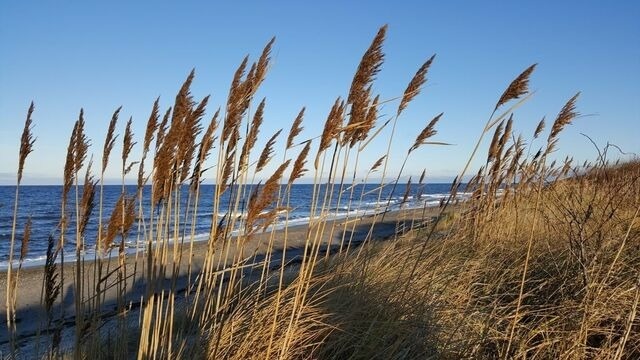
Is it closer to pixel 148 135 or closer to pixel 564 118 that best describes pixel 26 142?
pixel 148 135

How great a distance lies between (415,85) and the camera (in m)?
2.58

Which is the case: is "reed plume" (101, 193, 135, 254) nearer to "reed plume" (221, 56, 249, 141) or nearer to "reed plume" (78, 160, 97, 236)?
"reed plume" (78, 160, 97, 236)

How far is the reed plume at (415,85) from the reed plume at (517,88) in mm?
413

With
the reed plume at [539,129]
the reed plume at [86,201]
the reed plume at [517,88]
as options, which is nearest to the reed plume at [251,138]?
the reed plume at [86,201]

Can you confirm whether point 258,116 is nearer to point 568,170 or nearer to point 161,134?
point 161,134

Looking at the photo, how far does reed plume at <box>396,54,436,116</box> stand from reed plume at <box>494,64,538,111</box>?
413 mm

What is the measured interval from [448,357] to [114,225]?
6.15ft

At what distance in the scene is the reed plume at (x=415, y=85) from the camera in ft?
8.33

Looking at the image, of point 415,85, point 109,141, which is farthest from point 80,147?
point 415,85

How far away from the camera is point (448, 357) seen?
263cm

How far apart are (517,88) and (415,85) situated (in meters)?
0.52

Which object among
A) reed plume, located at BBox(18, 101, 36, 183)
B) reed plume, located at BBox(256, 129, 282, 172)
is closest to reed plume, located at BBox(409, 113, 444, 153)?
reed plume, located at BBox(256, 129, 282, 172)

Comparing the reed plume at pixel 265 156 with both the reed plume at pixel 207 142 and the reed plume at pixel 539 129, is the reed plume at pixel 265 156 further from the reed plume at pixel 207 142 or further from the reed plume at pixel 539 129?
the reed plume at pixel 539 129

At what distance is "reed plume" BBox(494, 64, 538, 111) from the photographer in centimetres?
243
